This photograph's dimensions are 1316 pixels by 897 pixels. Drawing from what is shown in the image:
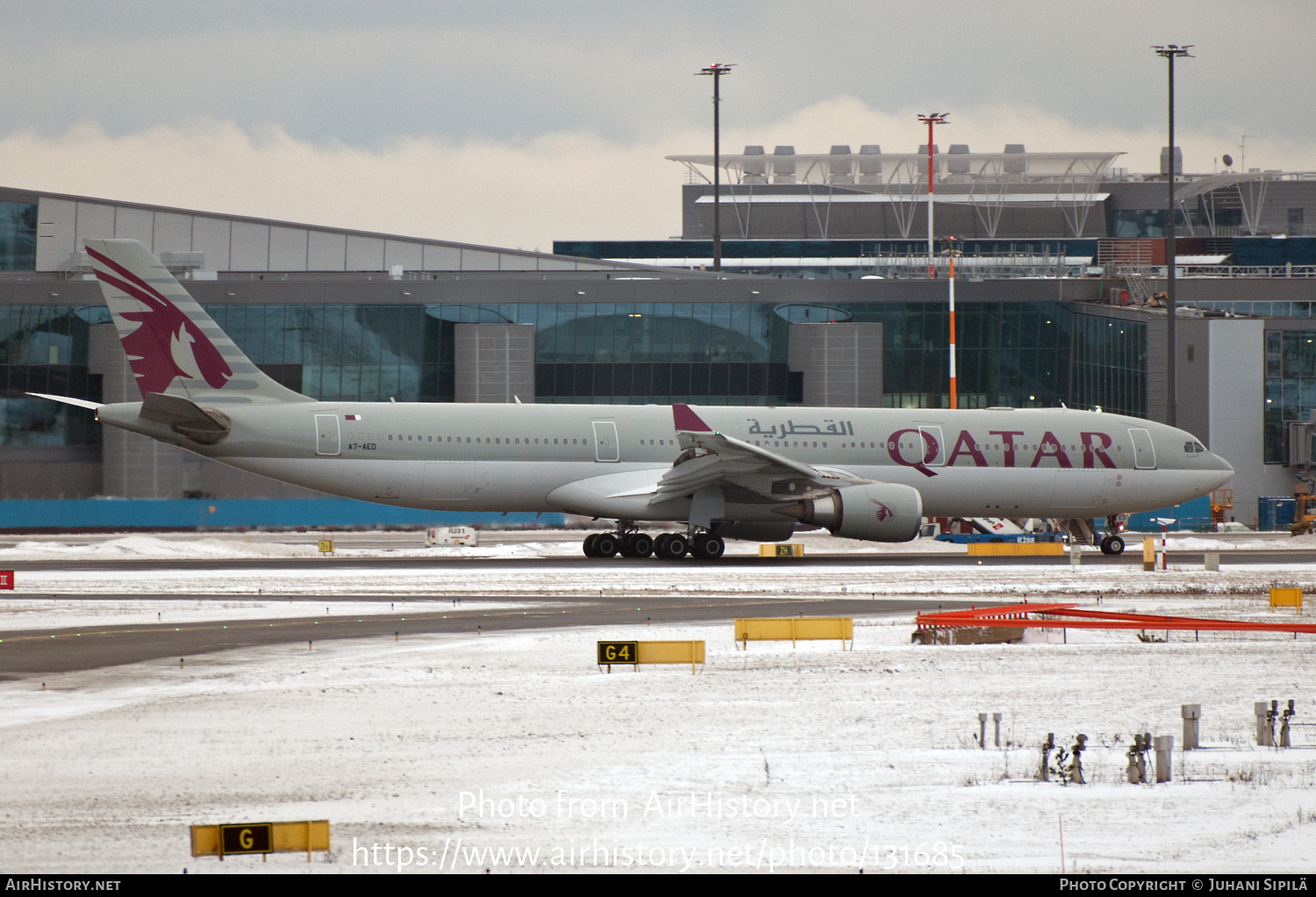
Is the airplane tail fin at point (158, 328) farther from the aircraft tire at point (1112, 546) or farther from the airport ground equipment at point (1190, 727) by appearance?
the airport ground equipment at point (1190, 727)

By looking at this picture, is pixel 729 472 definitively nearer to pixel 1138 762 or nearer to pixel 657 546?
pixel 657 546

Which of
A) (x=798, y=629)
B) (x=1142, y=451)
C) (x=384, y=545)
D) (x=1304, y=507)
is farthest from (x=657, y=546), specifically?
(x=1304, y=507)

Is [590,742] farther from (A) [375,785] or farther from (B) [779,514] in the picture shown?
(B) [779,514]

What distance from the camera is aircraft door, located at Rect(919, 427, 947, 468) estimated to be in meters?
34.4

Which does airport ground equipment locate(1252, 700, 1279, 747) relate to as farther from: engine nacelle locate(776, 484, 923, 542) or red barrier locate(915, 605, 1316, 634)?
engine nacelle locate(776, 484, 923, 542)

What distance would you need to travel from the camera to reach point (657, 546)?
3319 cm

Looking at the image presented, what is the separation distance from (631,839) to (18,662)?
32.6 ft

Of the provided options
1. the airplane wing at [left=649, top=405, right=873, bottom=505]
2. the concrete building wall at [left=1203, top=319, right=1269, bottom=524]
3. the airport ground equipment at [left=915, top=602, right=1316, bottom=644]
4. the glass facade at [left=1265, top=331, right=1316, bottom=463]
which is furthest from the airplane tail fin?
the glass facade at [left=1265, top=331, right=1316, bottom=463]

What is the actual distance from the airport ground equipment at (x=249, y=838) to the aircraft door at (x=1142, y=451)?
32058mm

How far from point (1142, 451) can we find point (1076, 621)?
758 inches

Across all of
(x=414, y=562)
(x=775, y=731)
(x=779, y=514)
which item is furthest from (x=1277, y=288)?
(x=775, y=731)

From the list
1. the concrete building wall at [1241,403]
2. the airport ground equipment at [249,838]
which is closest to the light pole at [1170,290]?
the concrete building wall at [1241,403]

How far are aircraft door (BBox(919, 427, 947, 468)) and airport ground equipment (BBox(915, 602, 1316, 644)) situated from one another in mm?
14087

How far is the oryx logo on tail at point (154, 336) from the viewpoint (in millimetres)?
31219
